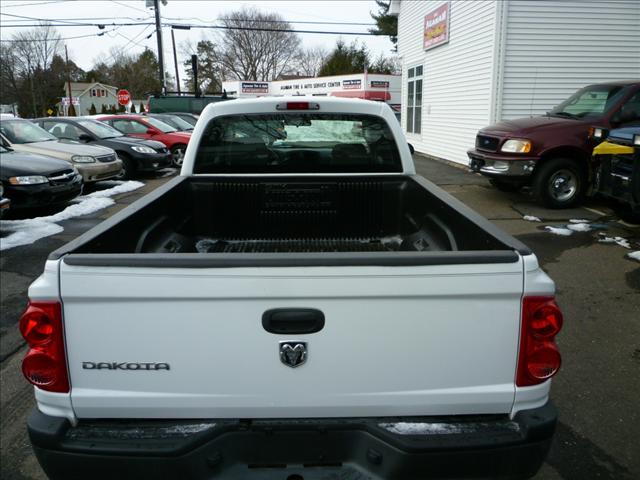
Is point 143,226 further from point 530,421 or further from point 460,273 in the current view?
point 530,421

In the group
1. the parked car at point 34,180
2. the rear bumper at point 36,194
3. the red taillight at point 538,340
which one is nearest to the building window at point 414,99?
the parked car at point 34,180

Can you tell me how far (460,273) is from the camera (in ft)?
6.11

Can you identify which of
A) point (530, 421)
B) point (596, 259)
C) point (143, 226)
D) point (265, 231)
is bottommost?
point (596, 259)

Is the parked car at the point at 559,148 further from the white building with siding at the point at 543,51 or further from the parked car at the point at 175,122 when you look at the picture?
the parked car at the point at 175,122

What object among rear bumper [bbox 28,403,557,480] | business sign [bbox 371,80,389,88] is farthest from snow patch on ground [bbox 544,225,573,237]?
business sign [bbox 371,80,389,88]

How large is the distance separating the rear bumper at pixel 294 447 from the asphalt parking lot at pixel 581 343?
1098 millimetres

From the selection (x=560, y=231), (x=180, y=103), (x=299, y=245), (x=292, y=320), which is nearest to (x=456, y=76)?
(x=560, y=231)

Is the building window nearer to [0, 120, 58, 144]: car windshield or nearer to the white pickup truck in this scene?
[0, 120, 58, 144]: car windshield

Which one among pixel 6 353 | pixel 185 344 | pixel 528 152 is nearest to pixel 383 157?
pixel 185 344

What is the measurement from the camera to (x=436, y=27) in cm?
1628

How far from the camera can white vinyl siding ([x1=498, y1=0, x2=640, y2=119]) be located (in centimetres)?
1188

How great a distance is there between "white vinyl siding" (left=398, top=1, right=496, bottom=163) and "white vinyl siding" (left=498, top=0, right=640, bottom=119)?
1.68ft

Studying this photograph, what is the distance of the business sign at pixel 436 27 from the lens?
15.3 meters

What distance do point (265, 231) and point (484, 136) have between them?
6879 mm
